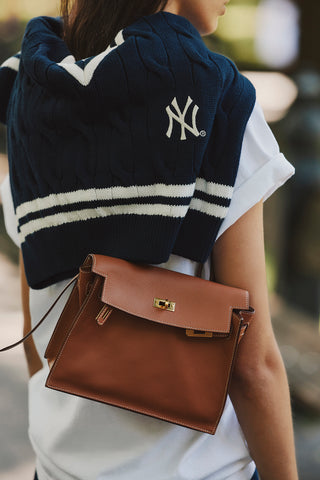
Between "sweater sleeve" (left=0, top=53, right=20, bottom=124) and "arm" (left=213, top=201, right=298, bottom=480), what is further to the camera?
"sweater sleeve" (left=0, top=53, right=20, bottom=124)

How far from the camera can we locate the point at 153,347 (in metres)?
0.81

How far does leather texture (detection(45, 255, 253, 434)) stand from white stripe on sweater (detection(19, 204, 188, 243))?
7 centimetres

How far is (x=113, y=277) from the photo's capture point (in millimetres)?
795

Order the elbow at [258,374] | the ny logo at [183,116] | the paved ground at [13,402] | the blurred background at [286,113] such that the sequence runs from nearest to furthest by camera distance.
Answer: the ny logo at [183,116]
the elbow at [258,374]
the paved ground at [13,402]
the blurred background at [286,113]

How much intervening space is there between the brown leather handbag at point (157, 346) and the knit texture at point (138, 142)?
0.05m

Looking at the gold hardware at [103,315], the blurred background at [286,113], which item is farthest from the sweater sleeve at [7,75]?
the blurred background at [286,113]

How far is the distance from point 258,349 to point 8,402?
2.45 m

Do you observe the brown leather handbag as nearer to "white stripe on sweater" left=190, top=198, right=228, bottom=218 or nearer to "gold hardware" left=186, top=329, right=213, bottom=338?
"gold hardware" left=186, top=329, right=213, bottom=338

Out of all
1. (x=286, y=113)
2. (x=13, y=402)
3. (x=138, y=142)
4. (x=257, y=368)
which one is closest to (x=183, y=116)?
(x=138, y=142)

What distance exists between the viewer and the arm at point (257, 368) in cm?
84

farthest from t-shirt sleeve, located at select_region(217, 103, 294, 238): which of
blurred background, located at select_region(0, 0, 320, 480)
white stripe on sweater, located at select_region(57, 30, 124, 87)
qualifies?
blurred background, located at select_region(0, 0, 320, 480)

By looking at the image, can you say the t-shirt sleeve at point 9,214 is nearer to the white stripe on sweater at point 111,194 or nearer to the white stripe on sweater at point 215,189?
the white stripe on sweater at point 111,194

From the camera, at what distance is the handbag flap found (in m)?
0.80

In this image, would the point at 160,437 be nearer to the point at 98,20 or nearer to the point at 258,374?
the point at 258,374
